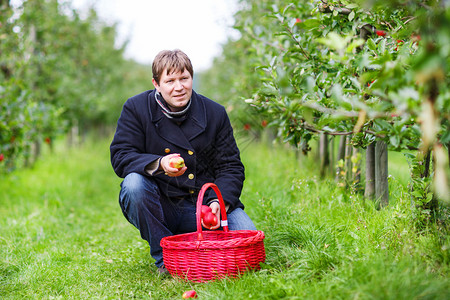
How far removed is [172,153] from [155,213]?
1.52 ft

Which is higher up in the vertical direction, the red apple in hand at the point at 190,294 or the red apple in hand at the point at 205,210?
the red apple in hand at the point at 205,210

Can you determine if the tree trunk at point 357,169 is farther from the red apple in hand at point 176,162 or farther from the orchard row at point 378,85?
the red apple in hand at point 176,162

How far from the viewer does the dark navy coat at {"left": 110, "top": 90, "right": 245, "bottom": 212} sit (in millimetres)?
2982

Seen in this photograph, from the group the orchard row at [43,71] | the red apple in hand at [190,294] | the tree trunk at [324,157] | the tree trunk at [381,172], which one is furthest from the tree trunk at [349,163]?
the orchard row at [43,71]

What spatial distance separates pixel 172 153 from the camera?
10.1 ft

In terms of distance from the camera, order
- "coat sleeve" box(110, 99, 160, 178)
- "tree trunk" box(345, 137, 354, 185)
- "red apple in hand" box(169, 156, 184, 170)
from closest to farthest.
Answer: "red apple in hand" box(169, 156, 184, 170) → "coat sleeve" box(110, 99, 160, 178) → "tree trunk" box(345, 137, 354, 185)

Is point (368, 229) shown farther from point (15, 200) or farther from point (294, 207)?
point (15, 200)

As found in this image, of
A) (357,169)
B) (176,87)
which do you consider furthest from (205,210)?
(357,169)

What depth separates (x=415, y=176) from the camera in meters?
2.57

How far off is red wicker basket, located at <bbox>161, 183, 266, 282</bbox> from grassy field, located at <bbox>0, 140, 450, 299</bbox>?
61 millimetres

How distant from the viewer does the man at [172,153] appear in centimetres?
284

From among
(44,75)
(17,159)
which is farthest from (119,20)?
(17,159)

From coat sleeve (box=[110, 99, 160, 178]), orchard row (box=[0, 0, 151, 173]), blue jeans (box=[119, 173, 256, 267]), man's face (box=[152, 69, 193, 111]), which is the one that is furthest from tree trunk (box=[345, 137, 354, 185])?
orchard row (box=[0, 0, 151, 173])

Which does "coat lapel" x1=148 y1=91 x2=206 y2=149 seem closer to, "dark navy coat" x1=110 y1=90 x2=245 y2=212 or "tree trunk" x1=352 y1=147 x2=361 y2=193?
"dark navy coat" x1=110 y1=90 x2=245 y2=212
